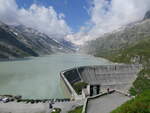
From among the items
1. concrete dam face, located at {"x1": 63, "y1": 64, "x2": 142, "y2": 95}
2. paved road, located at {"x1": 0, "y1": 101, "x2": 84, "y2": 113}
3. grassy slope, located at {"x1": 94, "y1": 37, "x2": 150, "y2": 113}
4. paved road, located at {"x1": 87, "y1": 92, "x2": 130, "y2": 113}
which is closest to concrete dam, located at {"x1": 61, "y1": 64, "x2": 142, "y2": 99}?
concrete dam face, located at {"x1": 63, "y1": 64, "x2": 142, "y2": 95}

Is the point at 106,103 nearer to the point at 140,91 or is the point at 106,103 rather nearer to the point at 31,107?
the point at 31,107

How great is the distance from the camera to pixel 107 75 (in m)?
107

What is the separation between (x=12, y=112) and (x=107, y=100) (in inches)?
718

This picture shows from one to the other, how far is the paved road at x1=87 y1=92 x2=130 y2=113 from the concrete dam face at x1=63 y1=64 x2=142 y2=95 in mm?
61399

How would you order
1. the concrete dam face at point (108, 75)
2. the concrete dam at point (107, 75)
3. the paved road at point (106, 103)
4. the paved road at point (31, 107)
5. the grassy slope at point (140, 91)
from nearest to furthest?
the grassy slope at point (140, 91) → the paved road at point (106, 103) → the paved road at point (31, 107) → the concrete dam at point (107, 75) → the concrete dam face at point (108, 75)

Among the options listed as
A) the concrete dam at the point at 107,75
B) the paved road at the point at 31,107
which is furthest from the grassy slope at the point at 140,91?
the paved road at the point at 31,107

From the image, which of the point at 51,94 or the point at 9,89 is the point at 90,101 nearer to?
the point at 51,94

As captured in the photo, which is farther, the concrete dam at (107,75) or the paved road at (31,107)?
the concrete dam at (107,75)

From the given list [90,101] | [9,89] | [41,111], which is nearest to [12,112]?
[41,111]

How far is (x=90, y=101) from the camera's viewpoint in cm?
2394

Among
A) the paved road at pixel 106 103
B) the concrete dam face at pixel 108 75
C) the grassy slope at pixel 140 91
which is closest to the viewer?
the grassy slope at pixel 140 91

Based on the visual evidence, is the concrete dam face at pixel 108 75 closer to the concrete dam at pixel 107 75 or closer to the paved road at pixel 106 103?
the concrete dam at pixel 107 75

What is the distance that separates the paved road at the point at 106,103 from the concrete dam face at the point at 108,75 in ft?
201

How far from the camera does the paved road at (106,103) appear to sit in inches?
838
